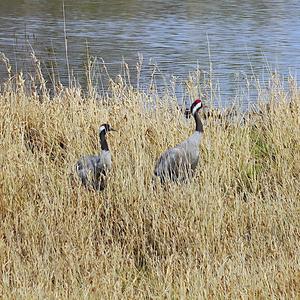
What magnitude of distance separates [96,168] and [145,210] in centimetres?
101

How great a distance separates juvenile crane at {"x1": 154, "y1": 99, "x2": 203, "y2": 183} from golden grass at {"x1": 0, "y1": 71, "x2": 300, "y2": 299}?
0.12m

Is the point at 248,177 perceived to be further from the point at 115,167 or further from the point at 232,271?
the point at 232,271

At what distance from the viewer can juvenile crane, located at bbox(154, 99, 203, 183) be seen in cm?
687

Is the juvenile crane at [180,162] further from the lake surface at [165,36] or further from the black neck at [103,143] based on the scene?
the lake surface at [165,36]

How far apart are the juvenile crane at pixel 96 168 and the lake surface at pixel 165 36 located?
416 centimetres

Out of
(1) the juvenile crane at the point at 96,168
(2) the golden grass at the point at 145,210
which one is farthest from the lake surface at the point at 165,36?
(1) the juvenile crane at the point at 96,168

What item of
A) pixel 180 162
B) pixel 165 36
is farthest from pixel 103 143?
pixel 165 36

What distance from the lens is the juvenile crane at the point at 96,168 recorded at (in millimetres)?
6754

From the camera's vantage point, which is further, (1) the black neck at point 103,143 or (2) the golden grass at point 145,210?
(1) the black neck at point 103,143

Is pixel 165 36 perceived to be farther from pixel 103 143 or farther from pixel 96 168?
pixel 96 168

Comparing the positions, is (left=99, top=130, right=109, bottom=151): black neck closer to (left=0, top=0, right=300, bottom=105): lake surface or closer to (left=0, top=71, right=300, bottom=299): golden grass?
(left=0, top=71, right=300, bottom=299): golden grass

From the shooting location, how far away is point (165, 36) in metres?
21.4

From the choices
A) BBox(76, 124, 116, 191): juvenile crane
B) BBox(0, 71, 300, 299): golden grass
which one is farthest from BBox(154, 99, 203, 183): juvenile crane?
BBox(76, 124, 116, 191): juvenile crane

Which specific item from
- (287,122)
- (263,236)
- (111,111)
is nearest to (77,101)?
(111,111)
